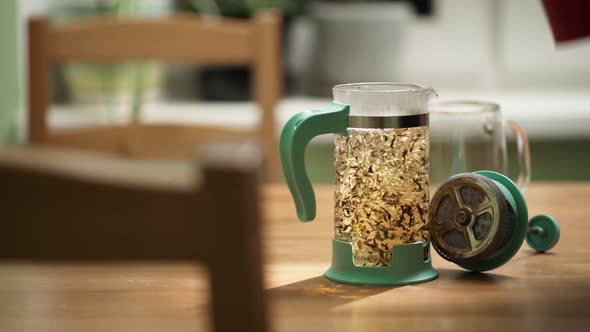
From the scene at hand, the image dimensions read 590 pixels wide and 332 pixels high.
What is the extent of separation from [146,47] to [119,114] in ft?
2.97

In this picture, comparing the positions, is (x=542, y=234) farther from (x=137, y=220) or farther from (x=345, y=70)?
(x=345, y=70)

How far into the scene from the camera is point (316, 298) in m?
0.74

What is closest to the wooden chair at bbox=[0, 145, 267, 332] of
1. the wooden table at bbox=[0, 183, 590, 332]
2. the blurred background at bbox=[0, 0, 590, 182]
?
the wooden table at bbox=[0, 183, 590, 332]

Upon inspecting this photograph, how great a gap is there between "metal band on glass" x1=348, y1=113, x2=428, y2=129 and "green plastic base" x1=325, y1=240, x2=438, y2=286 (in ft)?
0.35

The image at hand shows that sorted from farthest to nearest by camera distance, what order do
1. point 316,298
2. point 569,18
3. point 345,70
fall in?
point 345,70
point 569,18
point 316,298

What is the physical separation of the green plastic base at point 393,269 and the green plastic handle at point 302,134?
6 centimetres

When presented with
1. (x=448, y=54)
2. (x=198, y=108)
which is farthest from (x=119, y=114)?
(x=448, y=54)

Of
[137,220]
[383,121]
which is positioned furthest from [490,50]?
[137,220]

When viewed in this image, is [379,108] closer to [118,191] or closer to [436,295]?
[436,295]

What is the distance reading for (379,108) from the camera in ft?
2.53

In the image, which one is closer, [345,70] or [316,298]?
[316,298]

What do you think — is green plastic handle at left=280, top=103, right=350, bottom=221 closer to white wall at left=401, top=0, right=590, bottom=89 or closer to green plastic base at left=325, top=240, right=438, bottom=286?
green plastic base at left=325, top=240, right=438, bottom=286

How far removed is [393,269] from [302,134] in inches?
5.7

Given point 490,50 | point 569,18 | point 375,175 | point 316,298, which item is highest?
point 490,50
